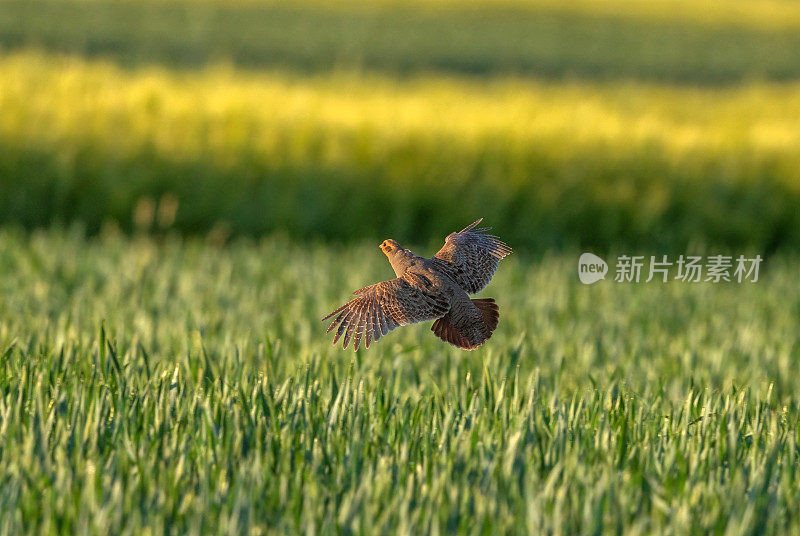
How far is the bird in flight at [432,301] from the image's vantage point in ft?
6.50

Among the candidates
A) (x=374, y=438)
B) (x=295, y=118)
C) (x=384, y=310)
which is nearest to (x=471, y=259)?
(x=384, y=310)

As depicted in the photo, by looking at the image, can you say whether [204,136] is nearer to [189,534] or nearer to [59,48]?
[59,48]

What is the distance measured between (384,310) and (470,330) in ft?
0.60

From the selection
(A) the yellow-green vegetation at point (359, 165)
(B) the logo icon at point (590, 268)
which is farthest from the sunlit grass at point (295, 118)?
(B) the logo icon at point (590, 268)

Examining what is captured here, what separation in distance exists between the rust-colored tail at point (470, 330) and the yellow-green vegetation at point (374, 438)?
0.44 meters

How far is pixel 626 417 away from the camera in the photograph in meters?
2.95

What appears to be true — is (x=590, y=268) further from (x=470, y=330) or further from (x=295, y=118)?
(x=295, y=118)

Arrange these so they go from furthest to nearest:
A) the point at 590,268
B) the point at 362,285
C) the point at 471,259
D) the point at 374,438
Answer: the point at 362,285 < the point at 374,438 < the point at 590,268 < the point at 471,259

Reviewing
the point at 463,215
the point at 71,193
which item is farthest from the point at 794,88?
the point at 71,193

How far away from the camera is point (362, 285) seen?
5867mm

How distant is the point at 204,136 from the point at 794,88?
964cm

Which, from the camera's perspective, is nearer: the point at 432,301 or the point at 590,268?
the point at 432,301

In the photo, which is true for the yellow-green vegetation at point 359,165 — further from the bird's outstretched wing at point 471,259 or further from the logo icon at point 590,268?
the bird's outstretched wing at point 471,259

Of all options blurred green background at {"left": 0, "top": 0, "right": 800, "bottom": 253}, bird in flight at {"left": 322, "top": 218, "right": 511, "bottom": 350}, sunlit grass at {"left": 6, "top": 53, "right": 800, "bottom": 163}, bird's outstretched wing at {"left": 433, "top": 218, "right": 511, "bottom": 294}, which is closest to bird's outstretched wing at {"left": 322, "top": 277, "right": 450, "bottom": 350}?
bird in flight at {"left": 322, "top": 218, "right": 511, "bottom": 350}
